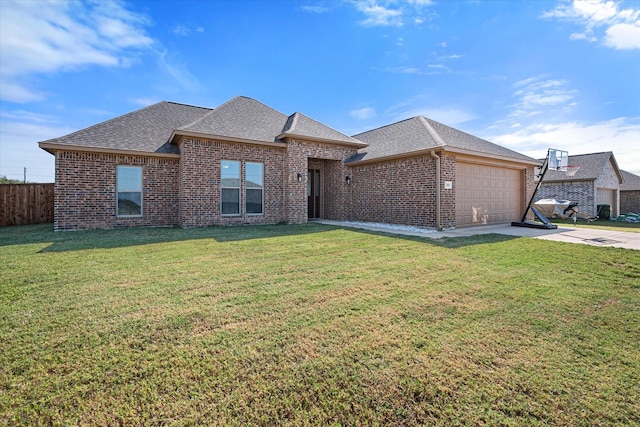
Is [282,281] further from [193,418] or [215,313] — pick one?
[193,418]

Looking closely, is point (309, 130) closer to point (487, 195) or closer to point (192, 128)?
point (192, 128)

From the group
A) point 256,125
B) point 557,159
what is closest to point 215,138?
point 256,125

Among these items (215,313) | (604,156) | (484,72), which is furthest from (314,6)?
(604,156)

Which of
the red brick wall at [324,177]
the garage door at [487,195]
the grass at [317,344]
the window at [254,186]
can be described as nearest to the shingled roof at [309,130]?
the red brick wall at [324,177]

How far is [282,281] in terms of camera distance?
Answer: 4.28 metres

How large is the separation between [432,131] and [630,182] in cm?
2654

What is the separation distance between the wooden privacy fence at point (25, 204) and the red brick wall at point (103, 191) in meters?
4.78

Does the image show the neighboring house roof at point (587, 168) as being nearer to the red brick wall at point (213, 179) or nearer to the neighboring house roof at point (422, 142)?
the neighboring house roof at point (422, 142)

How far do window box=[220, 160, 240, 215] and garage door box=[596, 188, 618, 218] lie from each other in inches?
943

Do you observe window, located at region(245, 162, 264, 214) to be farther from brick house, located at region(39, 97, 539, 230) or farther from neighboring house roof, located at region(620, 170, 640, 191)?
neighboring house roof, located at region(620, 170, 640, 191)

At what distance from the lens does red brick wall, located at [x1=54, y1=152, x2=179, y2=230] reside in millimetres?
10070

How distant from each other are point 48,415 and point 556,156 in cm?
1436

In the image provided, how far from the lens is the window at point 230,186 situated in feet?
37.7

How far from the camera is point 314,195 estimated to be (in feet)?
48.2
